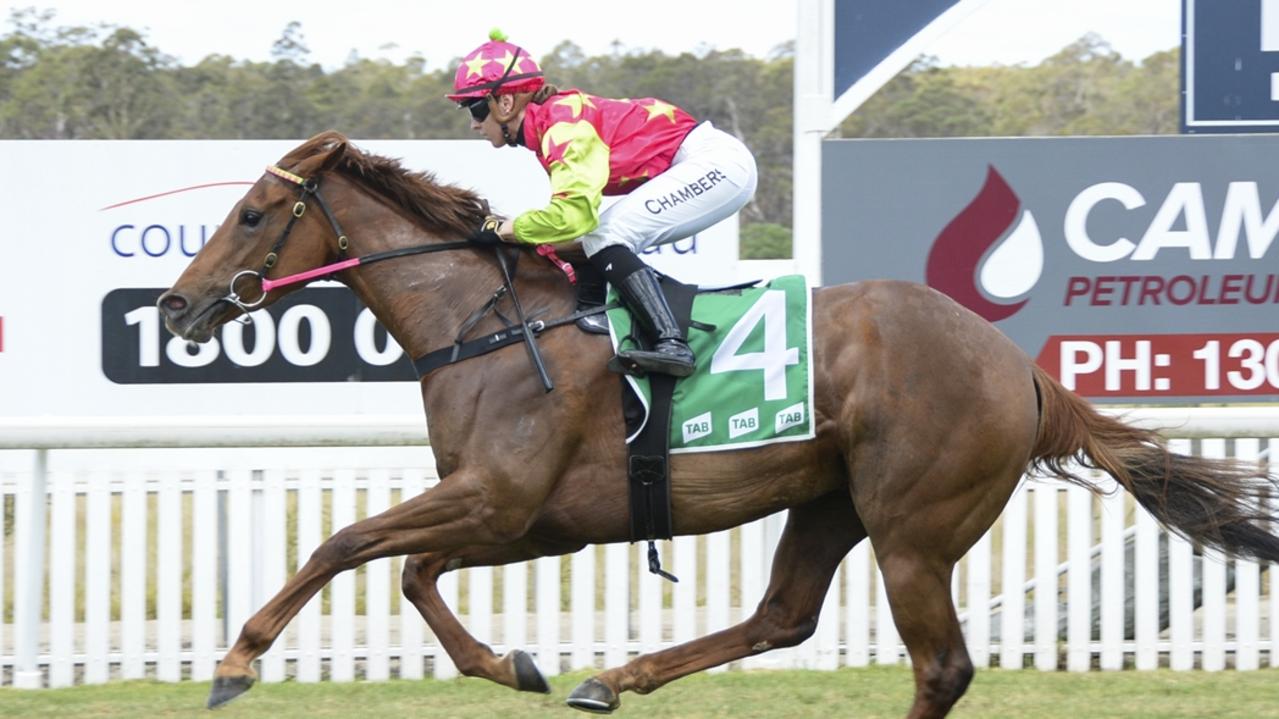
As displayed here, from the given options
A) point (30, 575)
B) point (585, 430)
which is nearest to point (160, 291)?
point (30, 575)

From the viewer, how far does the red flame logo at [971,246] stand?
654cm

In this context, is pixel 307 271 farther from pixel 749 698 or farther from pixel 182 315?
pixel 749 698

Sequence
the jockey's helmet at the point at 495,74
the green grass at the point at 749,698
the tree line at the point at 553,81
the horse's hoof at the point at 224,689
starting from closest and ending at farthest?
the horse's hoof at the point at 224,689 → the jockey's helmet at the point at 495,74 → the green grass at the point at 749,698 → the tree line at the point at 553,81

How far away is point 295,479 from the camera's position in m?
6.19

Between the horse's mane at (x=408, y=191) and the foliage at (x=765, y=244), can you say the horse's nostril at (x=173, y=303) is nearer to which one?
the horse's mane at (x=408, y=191)

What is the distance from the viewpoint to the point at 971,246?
21.5 ft

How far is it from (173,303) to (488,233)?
0.92m

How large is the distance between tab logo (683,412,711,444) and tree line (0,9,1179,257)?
7.61 meters

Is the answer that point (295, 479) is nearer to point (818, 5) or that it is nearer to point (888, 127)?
point (818, 5)

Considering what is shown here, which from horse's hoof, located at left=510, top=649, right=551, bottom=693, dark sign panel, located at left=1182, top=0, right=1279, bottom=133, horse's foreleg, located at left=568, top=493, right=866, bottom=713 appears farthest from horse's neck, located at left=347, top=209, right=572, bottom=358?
dark sign panel, located at left=1182, top=0, right=1279, bottom=133

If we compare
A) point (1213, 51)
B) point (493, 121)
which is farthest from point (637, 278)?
point (1213, 51)

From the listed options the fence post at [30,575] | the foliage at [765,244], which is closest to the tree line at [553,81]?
the foliage at [765,244]

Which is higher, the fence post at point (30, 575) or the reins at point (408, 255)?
the reins at point (408, 255)

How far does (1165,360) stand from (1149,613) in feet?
3.27
